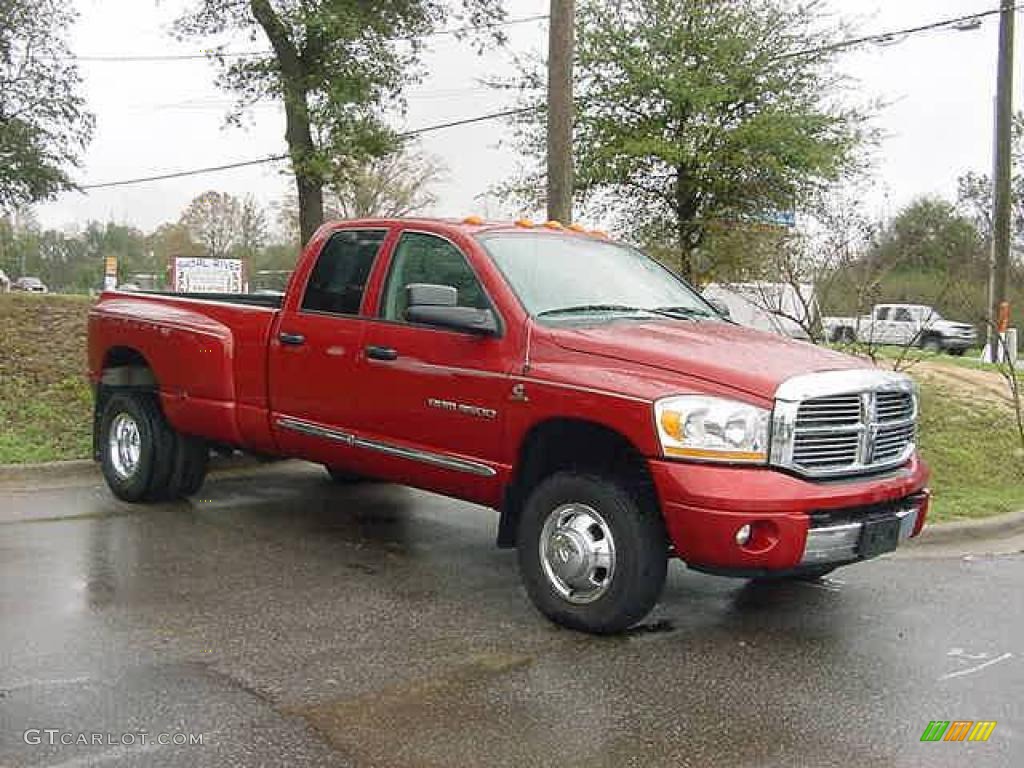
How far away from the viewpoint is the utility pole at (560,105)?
10680 mm

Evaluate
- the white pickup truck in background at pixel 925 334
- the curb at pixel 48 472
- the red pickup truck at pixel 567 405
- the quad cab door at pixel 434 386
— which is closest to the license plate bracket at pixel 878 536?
the red pickup truck at pixel 567 405

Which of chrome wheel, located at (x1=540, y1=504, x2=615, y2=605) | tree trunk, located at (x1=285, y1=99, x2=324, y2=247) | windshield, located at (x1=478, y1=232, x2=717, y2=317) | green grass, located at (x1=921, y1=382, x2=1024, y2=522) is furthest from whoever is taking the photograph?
tree trunk, located at (x1=285, y1=99, x2=324, y2=247)

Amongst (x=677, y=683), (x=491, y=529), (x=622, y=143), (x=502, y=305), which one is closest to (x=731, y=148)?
(x=622, y=143)

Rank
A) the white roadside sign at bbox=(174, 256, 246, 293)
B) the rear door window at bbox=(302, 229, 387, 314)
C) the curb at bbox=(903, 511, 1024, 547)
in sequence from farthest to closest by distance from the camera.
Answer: the white roadside sign at bbox=(174, 256, 246, 293), the curb at bbox=(903, 511, 1024, 547), the rear door window at bbox=(302, 229, 387, 314)

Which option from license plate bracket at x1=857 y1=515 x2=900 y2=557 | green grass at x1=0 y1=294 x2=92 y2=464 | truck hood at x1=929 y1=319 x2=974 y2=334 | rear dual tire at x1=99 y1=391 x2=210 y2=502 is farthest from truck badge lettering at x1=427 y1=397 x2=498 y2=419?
truck hood at x1=929 y1=319 x2=974 y2=334

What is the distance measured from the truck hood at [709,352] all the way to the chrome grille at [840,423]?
0.10 meters

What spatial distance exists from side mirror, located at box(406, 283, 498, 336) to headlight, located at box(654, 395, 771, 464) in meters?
1.17

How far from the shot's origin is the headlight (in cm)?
486

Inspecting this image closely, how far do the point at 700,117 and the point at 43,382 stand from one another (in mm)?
11325

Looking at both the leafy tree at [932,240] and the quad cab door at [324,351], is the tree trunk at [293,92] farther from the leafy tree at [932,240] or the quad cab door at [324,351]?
the quad cab door at [324,351]

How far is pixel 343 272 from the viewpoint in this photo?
674 cm

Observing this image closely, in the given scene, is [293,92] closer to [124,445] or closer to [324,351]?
[124,445]

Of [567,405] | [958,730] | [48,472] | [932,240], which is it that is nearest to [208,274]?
[48,472]

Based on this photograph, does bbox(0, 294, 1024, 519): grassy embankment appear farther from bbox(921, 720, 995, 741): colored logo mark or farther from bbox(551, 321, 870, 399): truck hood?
bbox(921, 720, 995, 741): colored logo mark
